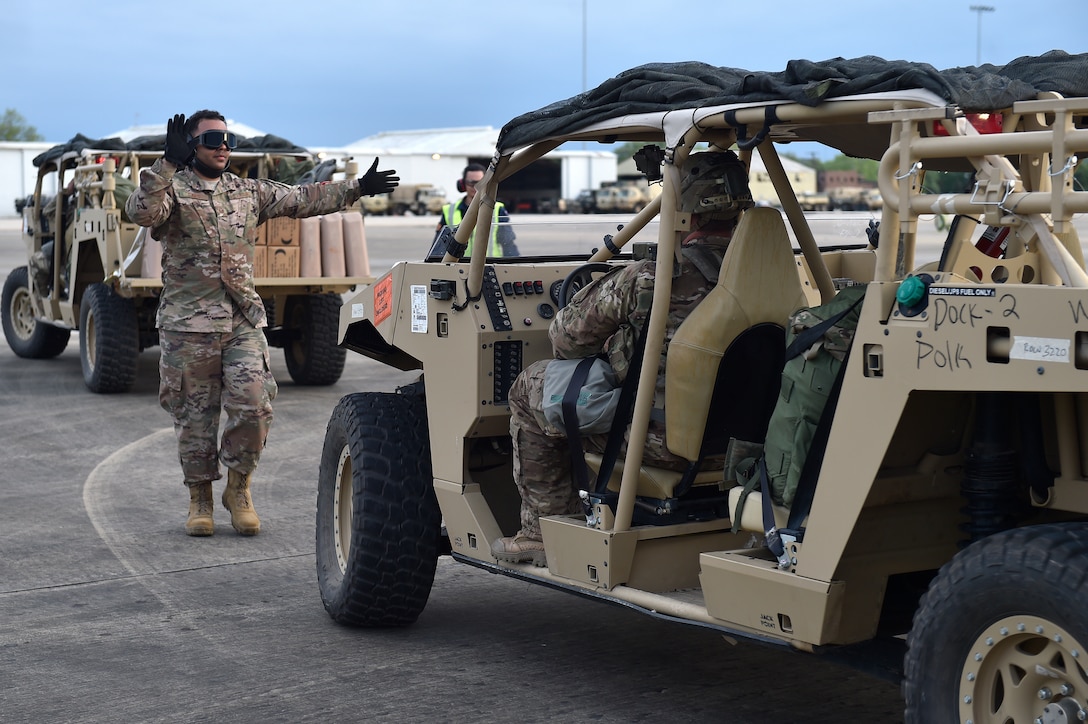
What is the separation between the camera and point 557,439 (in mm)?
4836

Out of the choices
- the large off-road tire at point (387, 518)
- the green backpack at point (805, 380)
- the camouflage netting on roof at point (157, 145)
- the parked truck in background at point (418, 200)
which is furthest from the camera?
the parked truck in background at point (418, 200)

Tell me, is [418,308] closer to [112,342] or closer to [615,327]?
[615,327]

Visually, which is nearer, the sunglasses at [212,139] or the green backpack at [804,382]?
the green backpack at [804,382]

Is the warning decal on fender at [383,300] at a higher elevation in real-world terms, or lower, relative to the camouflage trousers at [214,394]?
higher

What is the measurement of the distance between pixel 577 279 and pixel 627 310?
2.23 ft

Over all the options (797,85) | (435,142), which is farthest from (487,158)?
(797,85)

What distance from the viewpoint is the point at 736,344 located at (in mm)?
4336

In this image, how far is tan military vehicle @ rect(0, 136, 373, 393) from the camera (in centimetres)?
1171

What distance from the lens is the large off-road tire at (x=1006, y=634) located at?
10.4 feet

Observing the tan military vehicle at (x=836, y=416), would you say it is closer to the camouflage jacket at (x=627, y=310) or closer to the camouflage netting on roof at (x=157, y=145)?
the camouflage jacket at (x=627, y=310)

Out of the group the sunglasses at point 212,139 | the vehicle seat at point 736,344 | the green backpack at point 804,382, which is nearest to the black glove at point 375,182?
the sunglasses at point 212,139

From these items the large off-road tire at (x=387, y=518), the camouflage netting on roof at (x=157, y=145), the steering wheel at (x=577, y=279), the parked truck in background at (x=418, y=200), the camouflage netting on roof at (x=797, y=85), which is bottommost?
the large off-road tire at (x=387, y=518)

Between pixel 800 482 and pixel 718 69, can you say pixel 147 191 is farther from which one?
pixel 800 482

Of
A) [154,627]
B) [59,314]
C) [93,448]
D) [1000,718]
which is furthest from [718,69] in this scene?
[59,314]
